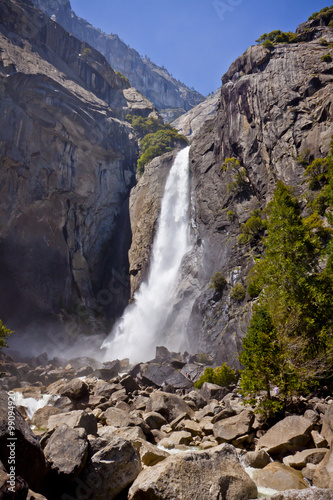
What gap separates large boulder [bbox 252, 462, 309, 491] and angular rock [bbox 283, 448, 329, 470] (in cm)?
22

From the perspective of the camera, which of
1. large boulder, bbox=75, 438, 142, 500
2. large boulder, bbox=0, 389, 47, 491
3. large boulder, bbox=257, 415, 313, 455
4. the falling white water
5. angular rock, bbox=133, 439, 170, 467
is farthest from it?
the falling white water

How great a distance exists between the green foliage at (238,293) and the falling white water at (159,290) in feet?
25.7

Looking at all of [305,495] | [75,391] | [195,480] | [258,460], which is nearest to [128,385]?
[75,391]

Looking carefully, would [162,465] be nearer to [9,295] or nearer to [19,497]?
[19,497]

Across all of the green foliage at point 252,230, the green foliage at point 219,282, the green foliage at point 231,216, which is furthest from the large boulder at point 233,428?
the green foliage at point 231,216

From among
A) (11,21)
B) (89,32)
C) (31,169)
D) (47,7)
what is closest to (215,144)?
(31,169)

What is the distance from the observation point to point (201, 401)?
46.6ft

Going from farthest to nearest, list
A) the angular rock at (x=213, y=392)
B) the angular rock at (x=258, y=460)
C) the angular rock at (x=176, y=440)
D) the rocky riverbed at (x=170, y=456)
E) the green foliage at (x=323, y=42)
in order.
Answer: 1. the green foliage at (x=323, y=42)
2. the angular rock at (x=213, y=392)
3. the angular rock at (x=176, y=440)
4. the angular rock at (x=258, y=460)
5. the rocky riverbed at (x=170, y=456)

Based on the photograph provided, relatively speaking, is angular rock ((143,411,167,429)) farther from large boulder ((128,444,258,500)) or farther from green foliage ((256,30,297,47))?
green foliage ((256,30,297,47))

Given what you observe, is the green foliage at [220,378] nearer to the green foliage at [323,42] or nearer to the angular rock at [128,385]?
the angular rock at [128,385]

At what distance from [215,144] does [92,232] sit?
21.8 metres

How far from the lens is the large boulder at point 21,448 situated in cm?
433

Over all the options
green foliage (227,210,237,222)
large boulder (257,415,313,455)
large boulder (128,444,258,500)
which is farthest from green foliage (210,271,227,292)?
large boulder (128,444,258,500)

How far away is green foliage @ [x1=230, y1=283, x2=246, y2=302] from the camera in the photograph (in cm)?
2280
